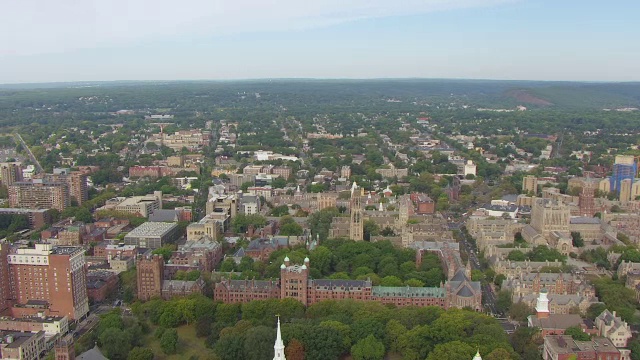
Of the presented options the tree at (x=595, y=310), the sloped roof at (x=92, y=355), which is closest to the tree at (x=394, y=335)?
the tree at (x=595, y=310)

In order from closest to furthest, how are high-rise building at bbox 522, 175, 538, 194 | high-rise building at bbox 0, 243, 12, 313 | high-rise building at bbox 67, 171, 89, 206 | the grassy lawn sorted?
1. the grassy lawn
2. high-rise building at bbox 0, 243, 12, 313
3. high-rise building at bbox 67, 171, 89, 206
4. high-rise building at bbox 522, 175, 538, 194

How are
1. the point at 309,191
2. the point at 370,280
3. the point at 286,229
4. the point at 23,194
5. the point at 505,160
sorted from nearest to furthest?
the point at 370,280, the point at 286,229, the point at 23,194, the point at 309,191, the point at 505,160

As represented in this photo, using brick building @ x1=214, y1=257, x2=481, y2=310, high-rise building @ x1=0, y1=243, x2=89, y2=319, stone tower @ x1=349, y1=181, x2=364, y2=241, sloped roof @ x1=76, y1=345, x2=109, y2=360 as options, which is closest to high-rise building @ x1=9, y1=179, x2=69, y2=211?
high-rise building @ x1=0, y1=243, x2=89, y2=319

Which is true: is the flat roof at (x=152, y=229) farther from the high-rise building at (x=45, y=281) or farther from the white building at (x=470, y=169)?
the white building at (x=470, y=169)

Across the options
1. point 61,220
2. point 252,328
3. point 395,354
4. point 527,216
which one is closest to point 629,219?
point 527,216

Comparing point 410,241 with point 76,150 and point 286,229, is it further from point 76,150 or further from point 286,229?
point 76,150

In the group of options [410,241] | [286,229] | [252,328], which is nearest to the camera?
[252,328]

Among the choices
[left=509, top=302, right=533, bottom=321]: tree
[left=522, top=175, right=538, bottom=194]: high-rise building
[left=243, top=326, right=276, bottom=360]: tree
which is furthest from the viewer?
[left=522, top=175, right=538, bottom=194]: high-rise building

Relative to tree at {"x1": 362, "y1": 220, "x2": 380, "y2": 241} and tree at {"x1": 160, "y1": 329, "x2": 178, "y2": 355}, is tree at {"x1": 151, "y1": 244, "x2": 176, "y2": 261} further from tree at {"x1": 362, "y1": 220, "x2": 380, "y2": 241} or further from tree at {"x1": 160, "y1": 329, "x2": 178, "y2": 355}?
tree at {"x1": 362, "y1": 220, "x2": 380, "y2": 241}
